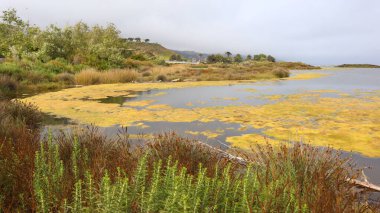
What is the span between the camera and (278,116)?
10.2 m

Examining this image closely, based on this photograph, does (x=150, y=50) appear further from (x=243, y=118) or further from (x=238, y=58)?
(x=243, y=118)

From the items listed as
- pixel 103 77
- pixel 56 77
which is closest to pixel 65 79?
pixel 56 77

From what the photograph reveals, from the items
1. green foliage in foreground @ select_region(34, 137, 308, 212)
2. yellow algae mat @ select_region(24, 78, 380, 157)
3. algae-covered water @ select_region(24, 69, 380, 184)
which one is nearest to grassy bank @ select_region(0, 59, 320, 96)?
algae-covered water @ select_region(24, 69, 380, 184)

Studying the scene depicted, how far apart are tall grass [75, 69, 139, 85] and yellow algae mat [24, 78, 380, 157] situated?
676cm

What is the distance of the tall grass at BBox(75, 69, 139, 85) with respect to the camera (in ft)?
69.1

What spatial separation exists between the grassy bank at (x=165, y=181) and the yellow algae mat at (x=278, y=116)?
242 centimetres

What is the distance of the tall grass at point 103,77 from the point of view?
21.0 m

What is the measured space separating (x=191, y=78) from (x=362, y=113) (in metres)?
17.1

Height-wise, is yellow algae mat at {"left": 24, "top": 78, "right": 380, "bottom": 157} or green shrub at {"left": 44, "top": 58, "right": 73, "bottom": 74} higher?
green shrub at {"left": 44, "top": 58, "right": 73, "bottom": 74}

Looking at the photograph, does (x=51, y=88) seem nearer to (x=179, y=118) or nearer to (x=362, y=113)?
(x=179, y=118)

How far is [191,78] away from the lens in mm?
26688

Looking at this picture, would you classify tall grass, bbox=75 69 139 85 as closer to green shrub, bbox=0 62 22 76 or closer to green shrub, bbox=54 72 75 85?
green shrub, bbox=54 72 75 85

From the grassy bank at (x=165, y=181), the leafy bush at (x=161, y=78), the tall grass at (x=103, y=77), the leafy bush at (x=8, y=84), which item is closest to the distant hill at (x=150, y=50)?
the leafy bush at (x=161, y=78)

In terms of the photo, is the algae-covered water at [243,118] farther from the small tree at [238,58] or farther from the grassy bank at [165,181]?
the small tree at [238,58]
